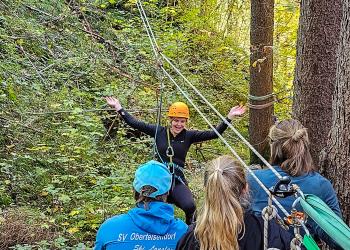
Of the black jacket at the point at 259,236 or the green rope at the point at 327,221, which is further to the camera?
the black jacket at the point at 259,236

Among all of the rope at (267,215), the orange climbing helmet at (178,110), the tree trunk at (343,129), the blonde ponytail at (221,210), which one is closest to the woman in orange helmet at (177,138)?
the orange climbing helmet at (178,110)

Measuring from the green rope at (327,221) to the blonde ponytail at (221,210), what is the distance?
32 cm

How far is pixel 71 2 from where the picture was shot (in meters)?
10.8

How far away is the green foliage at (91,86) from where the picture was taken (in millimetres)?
5785

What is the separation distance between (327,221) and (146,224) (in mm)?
910

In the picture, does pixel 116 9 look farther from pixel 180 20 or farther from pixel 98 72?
pixel 98 72

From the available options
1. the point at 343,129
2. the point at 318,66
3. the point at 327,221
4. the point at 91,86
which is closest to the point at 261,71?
the point at 318,66

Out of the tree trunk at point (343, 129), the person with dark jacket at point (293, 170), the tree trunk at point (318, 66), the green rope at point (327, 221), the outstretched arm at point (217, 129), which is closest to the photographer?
the green rope at point (327, 221)

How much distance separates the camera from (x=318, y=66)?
17.6ft

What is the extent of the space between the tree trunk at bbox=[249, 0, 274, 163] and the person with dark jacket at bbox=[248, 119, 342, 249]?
3.88 metres

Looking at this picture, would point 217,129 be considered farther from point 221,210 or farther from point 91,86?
point 91,86

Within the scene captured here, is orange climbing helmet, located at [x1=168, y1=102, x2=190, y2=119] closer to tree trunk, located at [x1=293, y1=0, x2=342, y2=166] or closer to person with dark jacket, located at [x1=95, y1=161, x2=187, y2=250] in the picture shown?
tree trunk, located at [x1=293, y1=0, x2=342, y2=166]

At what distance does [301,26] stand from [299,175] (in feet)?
9.21

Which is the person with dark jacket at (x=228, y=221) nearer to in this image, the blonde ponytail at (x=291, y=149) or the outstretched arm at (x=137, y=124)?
the blonde ponytail at (x=291, y=149)
